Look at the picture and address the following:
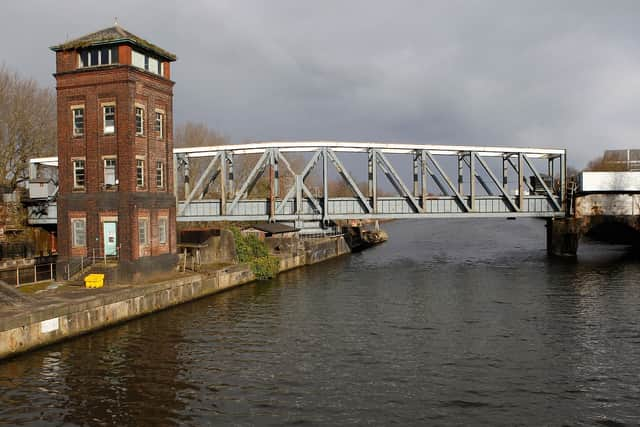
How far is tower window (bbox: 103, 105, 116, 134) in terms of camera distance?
34.0 m

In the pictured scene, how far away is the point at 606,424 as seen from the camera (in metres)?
15.5

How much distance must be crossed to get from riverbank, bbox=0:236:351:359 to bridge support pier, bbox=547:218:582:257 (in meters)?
39.6

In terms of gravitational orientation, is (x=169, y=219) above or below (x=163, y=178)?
below

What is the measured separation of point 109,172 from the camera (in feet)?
112

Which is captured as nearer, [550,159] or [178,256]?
[178,256]

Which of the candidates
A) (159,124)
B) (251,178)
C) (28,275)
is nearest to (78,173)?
(159,124)

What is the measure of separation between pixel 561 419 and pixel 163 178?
96.8 feet

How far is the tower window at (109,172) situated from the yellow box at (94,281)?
6796 millimetres

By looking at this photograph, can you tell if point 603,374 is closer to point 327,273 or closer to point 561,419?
point 561,419

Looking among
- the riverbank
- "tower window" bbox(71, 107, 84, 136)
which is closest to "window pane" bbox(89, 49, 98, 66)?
"tower window" bbox(71, 107, 84, 136)

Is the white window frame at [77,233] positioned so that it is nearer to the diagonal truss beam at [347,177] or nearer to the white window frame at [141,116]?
the white window frame at [141,116]

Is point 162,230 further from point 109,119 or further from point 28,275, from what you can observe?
point 28,275

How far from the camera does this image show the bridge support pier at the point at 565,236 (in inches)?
2338

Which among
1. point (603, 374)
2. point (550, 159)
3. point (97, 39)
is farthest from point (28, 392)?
point (550, 159)
